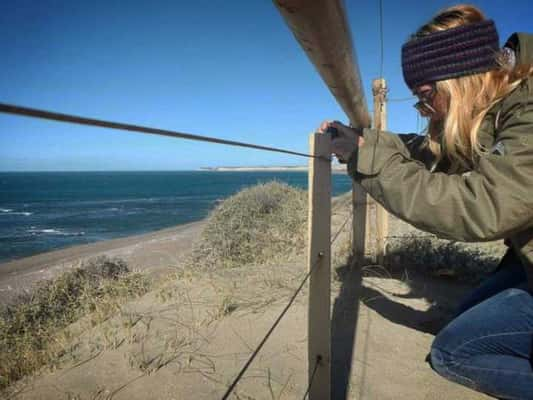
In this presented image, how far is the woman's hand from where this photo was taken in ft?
4.44

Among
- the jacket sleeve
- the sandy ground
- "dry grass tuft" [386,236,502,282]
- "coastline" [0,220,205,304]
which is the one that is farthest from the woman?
"coastline" [0,220,205,304]

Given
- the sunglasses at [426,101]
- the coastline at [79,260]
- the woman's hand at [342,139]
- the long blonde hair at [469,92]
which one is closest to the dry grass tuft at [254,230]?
the coastline at [79,260]

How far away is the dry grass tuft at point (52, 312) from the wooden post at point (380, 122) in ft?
9.53

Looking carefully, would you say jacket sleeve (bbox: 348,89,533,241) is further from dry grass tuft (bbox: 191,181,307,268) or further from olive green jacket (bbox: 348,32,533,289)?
dry grass tuft (bbox: 191,181,307,268)

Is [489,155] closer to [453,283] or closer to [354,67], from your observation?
[354,67]

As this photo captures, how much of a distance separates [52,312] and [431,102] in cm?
494

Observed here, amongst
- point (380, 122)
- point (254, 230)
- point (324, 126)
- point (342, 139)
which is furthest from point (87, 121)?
point (254, 230)

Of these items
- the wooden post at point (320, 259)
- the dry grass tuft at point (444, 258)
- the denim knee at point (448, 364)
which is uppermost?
the wooden post at point (320, 259)

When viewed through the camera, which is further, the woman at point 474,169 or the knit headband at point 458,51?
the knit headband at point 458,51

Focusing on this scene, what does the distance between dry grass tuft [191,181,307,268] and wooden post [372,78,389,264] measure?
1.65m

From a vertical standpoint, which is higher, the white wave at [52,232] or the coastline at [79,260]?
the coastline at [79,260]

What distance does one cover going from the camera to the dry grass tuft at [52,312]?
8.68 feet

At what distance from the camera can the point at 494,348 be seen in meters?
1.31

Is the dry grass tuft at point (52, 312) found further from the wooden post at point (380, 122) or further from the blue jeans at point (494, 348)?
the wooden post at point (380, 122)
